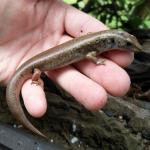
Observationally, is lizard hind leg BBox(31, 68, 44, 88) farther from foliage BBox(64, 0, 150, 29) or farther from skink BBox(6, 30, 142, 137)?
foliage BBox(64, 0, 150, 29)

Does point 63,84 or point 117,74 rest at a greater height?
point 117,74

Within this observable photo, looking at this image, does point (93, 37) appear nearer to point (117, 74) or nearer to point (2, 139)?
point (117, 74)

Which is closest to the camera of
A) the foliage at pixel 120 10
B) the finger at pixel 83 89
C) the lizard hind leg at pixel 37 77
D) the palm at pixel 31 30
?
the finger at pixel 83 89

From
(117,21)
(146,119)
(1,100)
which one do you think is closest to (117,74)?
(146,119)

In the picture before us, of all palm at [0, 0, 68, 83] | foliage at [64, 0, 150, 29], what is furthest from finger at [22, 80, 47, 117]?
foliage at [64, 0, 150, 29]

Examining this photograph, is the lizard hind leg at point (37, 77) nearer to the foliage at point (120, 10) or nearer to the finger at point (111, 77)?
the finger at point (111, 77)

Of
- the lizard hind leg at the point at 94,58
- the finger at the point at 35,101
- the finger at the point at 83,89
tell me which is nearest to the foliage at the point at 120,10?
the lizard hind leg at the point at 94,58
